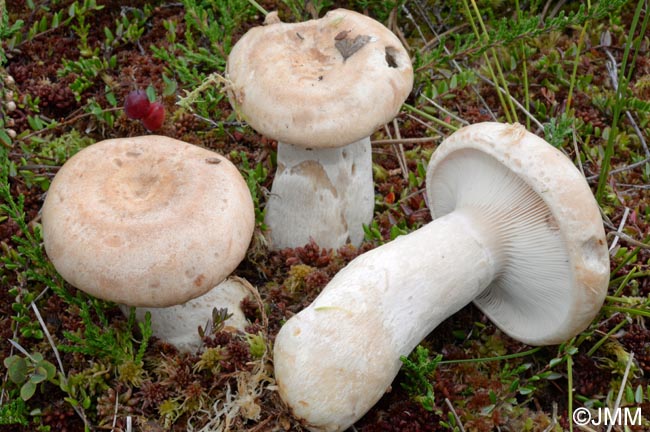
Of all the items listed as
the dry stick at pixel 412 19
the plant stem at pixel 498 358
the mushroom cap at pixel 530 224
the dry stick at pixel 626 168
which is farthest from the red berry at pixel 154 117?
the dry stick at pixel 626 168

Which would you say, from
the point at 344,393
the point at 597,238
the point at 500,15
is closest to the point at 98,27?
the point at 500,15

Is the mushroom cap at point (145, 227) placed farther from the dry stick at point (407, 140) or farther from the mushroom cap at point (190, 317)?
the dry stick at point (407, 140)

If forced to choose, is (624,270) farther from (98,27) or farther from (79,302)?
(98,27)

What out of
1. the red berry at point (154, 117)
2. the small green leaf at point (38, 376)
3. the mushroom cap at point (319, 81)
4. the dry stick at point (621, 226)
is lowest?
the small green leaf at point (38, 376)

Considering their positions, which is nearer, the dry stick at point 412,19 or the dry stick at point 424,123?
the dry stick at point 424,123

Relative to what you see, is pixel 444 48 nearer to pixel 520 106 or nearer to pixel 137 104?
pixel 520 106

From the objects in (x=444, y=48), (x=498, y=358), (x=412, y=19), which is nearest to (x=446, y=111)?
(x=444, y=48)

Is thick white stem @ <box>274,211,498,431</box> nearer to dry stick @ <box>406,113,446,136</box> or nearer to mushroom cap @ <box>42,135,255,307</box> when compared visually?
mushroom cap @ <box>42,135,255,307</box>

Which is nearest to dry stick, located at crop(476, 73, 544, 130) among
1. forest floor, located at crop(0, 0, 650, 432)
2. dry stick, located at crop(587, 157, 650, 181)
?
forest floor, located at crop(0, 0, 650, 432)
